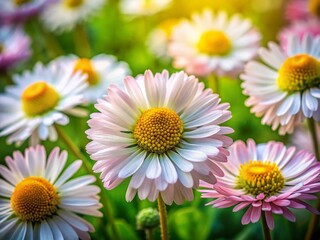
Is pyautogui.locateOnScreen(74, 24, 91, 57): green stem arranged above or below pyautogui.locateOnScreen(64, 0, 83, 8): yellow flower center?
below

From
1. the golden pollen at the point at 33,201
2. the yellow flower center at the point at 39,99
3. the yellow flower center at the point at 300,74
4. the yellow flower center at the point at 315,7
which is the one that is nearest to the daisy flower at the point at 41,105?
the yellow flower center at the point at 39,99

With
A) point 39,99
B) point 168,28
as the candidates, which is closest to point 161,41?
point 168,28

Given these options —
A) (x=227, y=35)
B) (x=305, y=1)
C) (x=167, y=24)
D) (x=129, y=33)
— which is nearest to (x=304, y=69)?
(x=227, y=35)

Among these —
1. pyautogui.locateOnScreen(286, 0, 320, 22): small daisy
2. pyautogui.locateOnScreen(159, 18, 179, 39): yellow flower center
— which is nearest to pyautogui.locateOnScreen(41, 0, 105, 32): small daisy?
pyautogui.locateOnScreen(159, 18, 179, 39): yellow flower center

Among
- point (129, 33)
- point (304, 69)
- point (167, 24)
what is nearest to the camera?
point (304, 69)

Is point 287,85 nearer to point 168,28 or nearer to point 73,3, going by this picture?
point 168,28

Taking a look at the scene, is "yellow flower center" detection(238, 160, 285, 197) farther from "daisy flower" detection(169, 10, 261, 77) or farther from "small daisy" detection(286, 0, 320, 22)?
"small daisy" detection(286, 0, 320, 22)

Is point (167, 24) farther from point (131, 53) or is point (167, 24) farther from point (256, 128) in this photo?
point (256, 128)
